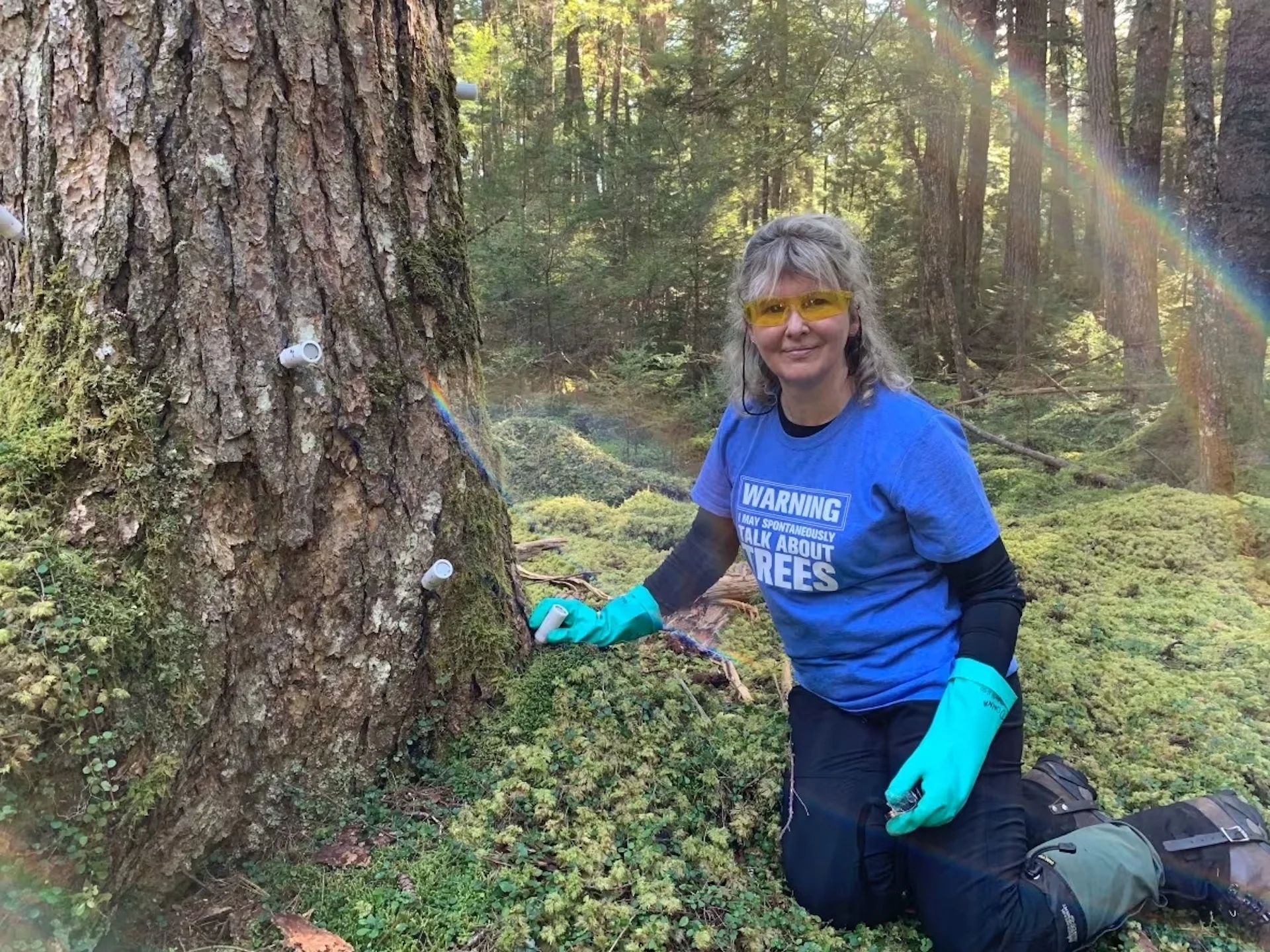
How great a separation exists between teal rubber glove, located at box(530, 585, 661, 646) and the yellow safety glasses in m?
1.01

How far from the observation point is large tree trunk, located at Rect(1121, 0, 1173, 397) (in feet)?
29.3

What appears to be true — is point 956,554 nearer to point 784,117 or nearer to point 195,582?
point 195,582

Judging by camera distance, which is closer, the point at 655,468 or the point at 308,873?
the point at 308,873

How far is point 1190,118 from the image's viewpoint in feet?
16.6

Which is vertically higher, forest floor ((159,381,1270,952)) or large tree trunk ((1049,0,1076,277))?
large tree trunk ((1049,0,1076,277))

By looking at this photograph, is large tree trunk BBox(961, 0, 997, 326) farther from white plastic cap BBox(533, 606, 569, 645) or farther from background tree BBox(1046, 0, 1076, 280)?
white plastic cap BBox(533, 606, 569, 645)

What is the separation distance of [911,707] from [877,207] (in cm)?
1378

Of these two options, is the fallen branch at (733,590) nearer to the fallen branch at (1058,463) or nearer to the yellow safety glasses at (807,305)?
the yellow safety glasses at (807,305)

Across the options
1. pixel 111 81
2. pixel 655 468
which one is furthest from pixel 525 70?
pixel 111 81

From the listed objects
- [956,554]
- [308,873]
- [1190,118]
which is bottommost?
[308,873]

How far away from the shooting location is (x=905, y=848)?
2.06m

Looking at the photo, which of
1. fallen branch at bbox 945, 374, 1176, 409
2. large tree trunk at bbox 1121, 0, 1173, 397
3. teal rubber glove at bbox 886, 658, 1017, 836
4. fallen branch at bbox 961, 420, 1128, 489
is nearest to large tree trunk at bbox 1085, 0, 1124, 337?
large tree trunk at bbox 1121, 0, 1173, 397

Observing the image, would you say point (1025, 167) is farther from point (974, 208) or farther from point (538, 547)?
point (538, 547)

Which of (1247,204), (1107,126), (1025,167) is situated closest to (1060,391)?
(1247,204)
